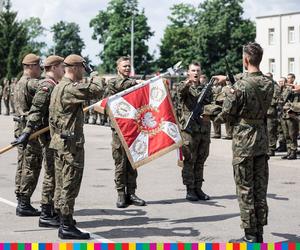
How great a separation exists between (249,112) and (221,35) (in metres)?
68.6

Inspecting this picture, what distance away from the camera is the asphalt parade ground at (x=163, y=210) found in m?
7.39

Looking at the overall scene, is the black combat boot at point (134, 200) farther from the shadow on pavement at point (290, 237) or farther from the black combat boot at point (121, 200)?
the shadow on pavement at point (290, 237)

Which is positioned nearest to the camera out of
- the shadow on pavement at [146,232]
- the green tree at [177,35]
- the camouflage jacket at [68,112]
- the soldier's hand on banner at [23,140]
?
the camouflage jacket at [68,112]

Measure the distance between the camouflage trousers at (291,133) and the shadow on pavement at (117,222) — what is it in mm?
7318

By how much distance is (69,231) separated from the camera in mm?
7129

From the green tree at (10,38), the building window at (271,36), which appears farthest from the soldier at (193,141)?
the green tree at (10,38)

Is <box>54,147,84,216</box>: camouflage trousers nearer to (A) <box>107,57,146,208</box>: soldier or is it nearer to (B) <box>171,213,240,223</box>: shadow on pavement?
(B) <box>171,213,240,223</box>: shadow on pavement

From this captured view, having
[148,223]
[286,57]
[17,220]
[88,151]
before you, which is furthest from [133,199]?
[286,57]

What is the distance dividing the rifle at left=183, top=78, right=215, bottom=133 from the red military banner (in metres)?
0.50

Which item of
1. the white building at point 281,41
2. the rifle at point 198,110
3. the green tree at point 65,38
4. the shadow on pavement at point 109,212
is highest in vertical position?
the green tree at point 65,38

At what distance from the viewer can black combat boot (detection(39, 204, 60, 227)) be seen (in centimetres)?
779

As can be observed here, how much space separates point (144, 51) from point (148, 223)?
234ft

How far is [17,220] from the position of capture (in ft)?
26.7

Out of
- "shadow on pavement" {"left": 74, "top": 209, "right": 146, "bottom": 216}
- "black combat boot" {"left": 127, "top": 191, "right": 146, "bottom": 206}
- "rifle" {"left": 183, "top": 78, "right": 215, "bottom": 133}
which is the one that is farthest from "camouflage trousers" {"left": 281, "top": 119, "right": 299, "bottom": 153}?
"shadow on pavement" {"left": 74, "top": 209, "right": 146, "bottom": 216}
